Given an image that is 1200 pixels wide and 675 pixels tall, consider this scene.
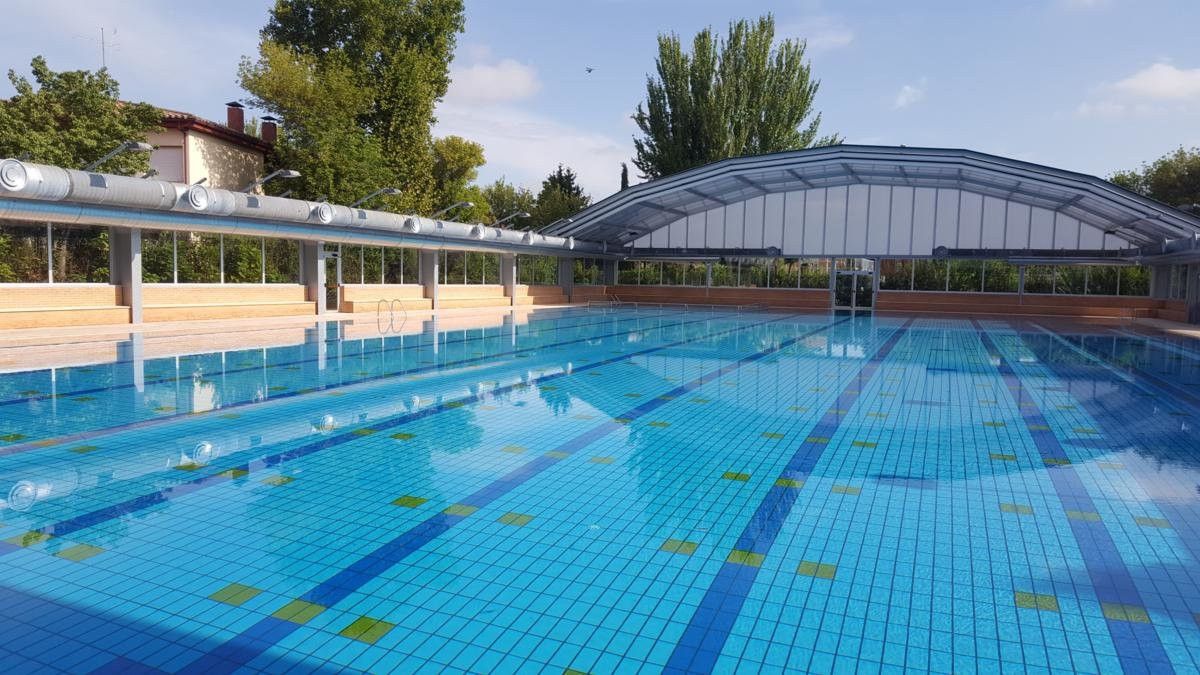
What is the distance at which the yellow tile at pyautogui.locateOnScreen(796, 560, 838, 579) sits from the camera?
12.0ft

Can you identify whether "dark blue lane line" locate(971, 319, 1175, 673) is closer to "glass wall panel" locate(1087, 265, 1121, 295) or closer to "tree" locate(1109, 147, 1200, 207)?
"glass wall panel" locate(1087, 265, 1121, 295)

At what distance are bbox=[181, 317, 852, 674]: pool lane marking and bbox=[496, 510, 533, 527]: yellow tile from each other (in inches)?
9.3

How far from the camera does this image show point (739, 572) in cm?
367

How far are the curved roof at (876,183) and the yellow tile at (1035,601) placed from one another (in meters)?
19.6

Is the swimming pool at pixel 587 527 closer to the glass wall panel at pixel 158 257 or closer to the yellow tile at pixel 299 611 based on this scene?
the yellow tile at pixel 299 611

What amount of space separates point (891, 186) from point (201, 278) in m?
23.0

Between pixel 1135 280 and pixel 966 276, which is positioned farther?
pixel 966 276

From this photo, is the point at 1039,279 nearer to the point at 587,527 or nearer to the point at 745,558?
the point at 745,558

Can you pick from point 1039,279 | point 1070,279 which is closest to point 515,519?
point 1039,279

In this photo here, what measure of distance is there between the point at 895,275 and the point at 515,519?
27.0 metres

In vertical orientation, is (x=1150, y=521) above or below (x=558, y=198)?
below

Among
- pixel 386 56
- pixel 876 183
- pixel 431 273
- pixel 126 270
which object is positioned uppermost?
pixel 386 56

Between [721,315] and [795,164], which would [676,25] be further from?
[721,315]

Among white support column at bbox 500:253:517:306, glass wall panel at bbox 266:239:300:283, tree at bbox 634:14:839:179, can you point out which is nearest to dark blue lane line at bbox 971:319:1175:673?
glass wall panel at bbox 266:239:300:283
